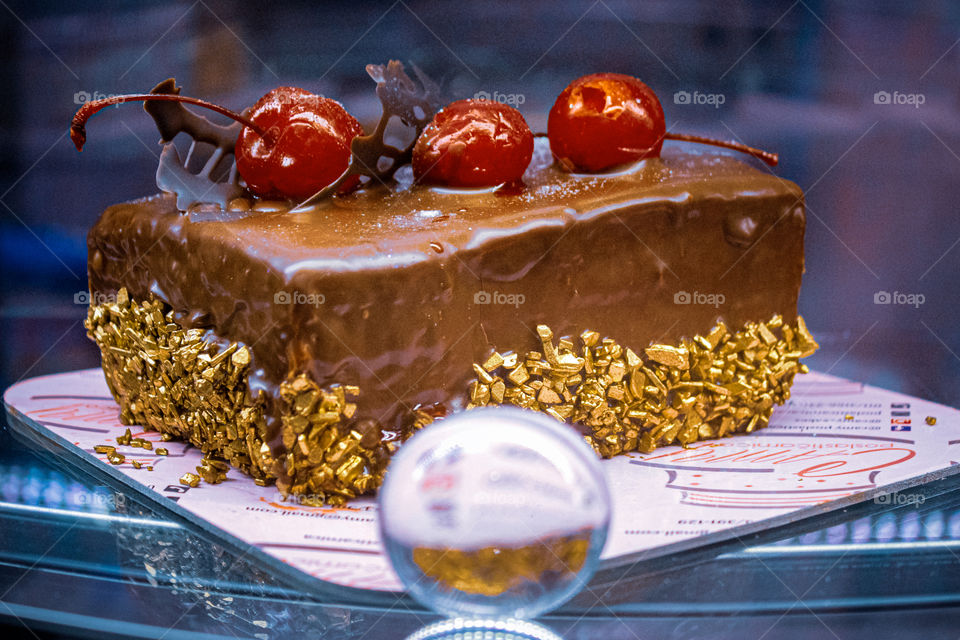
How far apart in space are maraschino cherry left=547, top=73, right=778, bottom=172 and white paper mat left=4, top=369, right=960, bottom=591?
441 mm

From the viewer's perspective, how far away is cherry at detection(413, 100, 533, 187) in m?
1.45

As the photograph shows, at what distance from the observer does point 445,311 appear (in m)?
1.29

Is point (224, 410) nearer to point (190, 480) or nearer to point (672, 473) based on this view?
point (190, 480)

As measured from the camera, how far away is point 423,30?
2.10 meters

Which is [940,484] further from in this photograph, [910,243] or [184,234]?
[184,234]

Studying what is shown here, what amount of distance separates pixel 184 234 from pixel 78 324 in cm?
91

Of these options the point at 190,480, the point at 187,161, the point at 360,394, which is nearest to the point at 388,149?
the point at 187,161

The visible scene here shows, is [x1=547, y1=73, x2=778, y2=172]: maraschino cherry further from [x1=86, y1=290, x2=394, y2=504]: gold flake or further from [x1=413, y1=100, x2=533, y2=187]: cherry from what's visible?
[x1=86, y1=290, x2=394, y2=504]: gold flake

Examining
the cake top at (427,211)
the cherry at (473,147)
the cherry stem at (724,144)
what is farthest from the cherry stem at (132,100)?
the cherry stem at (724,144)

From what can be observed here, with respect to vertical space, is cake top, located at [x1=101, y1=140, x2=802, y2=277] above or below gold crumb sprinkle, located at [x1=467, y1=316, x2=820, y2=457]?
above

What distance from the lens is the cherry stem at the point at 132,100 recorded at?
4.51 feet

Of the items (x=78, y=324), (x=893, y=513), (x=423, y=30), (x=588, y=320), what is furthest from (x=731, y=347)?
(x=78, y=324)

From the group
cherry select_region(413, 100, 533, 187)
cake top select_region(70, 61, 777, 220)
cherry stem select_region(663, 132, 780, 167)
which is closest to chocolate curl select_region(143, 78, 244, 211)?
cake top select_region(70, 61, 777, 220)

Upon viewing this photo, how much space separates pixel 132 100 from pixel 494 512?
85cm
